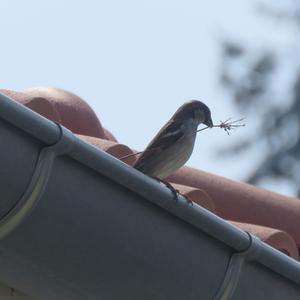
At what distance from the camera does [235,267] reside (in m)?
3.36

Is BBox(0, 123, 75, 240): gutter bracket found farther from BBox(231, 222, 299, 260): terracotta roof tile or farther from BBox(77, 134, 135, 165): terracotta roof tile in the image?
BBox(231, 222, 299, 260): terracotta roof tile

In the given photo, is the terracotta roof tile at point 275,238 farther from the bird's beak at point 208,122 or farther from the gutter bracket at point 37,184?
the gutter bracket at point 37,184

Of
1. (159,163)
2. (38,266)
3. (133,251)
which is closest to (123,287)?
(133,251)

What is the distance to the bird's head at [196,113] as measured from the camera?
487 cm

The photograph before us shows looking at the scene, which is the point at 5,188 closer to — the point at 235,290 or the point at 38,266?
the point at 38,266

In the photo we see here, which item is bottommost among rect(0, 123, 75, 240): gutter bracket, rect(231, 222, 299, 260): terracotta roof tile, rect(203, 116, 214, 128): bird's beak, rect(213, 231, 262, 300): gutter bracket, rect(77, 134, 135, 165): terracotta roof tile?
rect(231, 222, 299, 260): terracotta roof tile

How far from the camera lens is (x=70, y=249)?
9.47ft

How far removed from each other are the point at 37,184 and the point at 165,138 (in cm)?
193

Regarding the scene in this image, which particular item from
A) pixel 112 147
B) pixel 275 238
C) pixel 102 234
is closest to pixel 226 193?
pixel 275 238

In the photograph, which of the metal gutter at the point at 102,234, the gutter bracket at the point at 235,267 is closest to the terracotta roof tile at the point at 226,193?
the gutter bracket at the point at 235,267

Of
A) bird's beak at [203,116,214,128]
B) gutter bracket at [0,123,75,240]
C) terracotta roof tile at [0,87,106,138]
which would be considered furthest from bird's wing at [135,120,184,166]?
gutter bracket at [0,123,75,240]

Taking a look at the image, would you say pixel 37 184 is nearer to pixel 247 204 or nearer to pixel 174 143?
pixel 174 143

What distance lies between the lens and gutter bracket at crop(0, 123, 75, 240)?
2.76 metres

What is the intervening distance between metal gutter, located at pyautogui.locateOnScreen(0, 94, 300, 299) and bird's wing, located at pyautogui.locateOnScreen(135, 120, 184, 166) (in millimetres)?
1135
